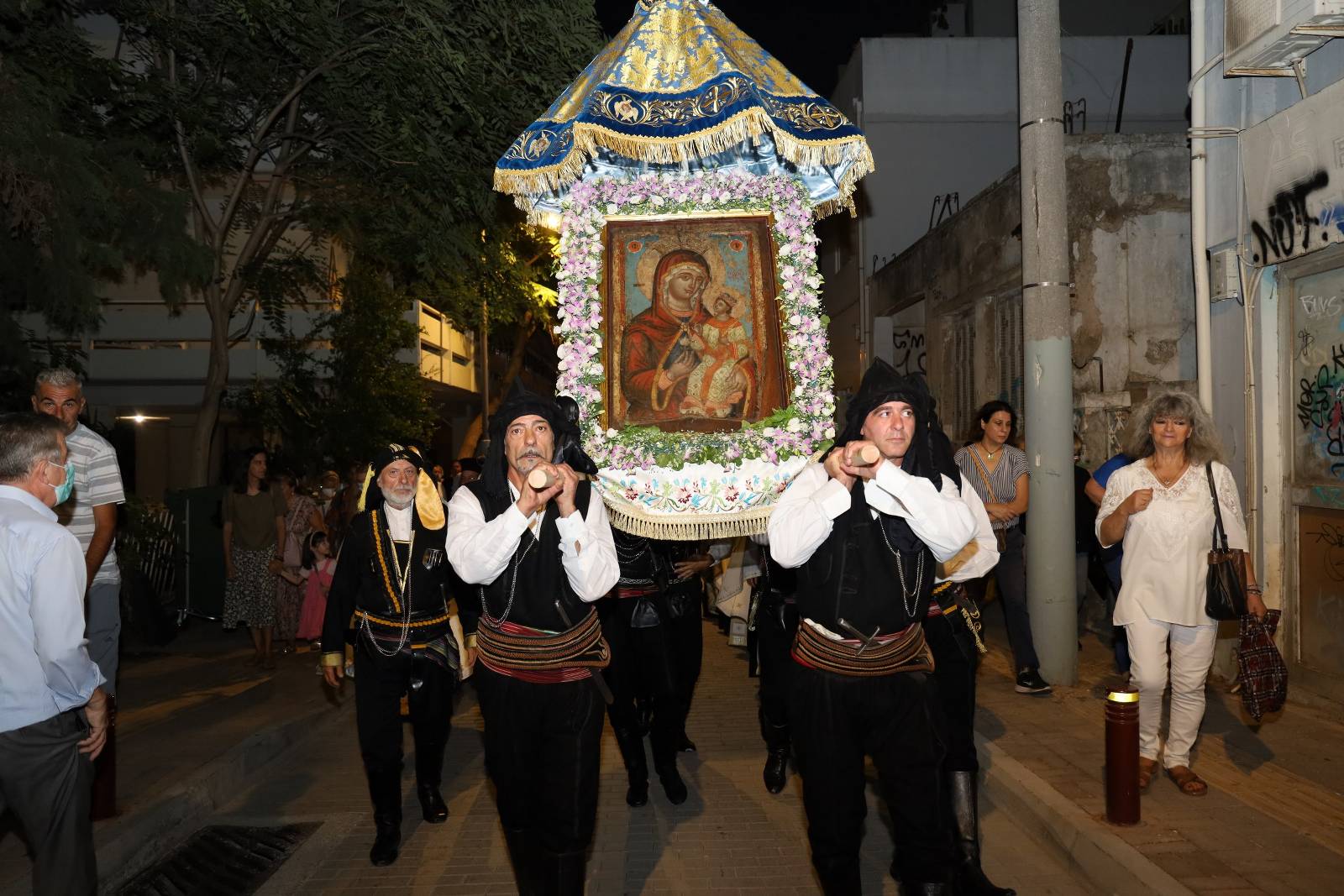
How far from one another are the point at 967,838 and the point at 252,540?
8798 millimetres

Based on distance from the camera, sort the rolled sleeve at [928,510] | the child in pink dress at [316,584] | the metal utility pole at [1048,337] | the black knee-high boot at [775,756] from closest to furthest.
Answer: the rolled sleeve at [928,510], the black knee-high boot at [775,756], the metal utility pole at [1048,337], the child in pink dress at [316,584]

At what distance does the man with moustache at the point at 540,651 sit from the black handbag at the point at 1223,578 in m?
3.32

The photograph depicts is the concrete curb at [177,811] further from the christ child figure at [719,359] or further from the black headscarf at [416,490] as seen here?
the christ child figure at [719,359]

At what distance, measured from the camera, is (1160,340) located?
478 inches

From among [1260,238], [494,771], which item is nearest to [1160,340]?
[1260,238]

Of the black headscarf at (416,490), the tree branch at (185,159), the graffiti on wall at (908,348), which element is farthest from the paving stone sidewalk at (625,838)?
the graffiti on wall at (908,348)

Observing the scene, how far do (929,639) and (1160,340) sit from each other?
7879 mm

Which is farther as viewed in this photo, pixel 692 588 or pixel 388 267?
pixel 388 267

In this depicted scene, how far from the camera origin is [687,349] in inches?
236

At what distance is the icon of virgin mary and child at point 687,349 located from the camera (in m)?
5.95

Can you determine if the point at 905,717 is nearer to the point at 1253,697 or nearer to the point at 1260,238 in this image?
the point at 1253,697

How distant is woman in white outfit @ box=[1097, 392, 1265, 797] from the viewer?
20.1 ft

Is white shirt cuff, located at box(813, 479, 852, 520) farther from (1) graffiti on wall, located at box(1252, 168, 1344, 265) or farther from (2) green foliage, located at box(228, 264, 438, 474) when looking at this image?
(2) green foliage, located at box(228, 264, 438, 474)

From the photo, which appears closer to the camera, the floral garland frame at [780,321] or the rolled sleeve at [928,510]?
the rolled sleeve at [928,510]
